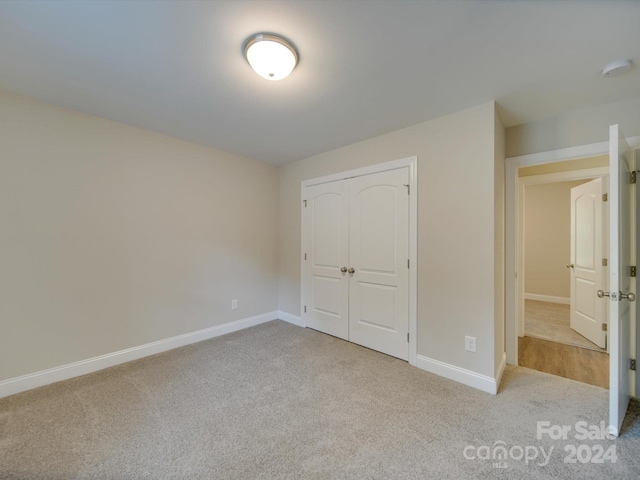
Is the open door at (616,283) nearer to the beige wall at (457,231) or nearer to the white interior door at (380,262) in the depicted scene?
the beige wall at (457,231)

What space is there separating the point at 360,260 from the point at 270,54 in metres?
2.23

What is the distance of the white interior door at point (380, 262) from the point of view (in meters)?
2.74

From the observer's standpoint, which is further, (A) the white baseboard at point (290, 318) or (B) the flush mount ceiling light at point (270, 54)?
(A) the white baseboard at point (290, 318)

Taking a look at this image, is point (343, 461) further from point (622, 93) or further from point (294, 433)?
point (622, 93)

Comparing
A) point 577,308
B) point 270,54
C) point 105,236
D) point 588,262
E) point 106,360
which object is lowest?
point 106,360

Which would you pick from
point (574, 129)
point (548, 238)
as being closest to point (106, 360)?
point (574, 129)

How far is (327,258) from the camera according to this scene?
3.51 meters

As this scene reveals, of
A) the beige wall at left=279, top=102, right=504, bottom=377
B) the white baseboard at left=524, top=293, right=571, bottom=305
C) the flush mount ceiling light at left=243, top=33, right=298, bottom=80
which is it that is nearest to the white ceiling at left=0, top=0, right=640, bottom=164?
the flush mount ceiling light at left=243, top=33, right=298, bottom=80

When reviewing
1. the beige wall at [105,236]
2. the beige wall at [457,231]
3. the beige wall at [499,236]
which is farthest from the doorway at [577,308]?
the beige wall at [105,236]

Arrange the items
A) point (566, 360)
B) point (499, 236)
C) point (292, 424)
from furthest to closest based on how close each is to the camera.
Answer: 1. point (566, 360)
2. point (499, 236)
3. point (292, 424)

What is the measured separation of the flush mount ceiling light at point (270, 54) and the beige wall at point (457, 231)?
5.08 feet

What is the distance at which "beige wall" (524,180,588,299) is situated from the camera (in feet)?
17.2

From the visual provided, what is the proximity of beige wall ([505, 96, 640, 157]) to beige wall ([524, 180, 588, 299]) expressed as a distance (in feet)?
12.6

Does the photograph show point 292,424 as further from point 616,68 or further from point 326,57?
point 616,68
